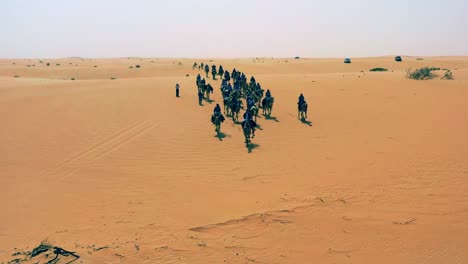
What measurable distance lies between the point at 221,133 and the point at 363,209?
834 cm

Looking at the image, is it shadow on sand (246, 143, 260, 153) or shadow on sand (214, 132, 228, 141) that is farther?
shadow on sand (214, 132, 228, 141)

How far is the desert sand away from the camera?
7727 millimetres

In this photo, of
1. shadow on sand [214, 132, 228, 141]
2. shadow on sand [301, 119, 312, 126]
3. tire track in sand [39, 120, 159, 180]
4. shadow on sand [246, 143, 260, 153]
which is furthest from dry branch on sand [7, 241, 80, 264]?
shadow on sand [301, 119, 312, 126]

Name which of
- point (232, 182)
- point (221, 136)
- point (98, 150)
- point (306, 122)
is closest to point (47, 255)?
point (232, 182)

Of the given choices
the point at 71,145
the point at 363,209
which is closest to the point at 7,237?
the point at 71,145

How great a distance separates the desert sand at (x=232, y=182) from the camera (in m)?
7.73

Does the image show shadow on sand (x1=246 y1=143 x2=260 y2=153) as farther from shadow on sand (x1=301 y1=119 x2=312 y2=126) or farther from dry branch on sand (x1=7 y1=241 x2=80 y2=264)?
dry branch on sand (x1=7 y1=241 x2=80 y2=264)

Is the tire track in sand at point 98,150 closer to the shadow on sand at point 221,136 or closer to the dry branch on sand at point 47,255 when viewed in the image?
the shadow on sand at point 221,136

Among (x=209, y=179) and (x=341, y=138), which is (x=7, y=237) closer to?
(x=209, y=179)

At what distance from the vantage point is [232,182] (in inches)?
447

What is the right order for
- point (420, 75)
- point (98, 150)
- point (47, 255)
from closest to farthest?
1. point (47, 255)
2. point (98, 150)
3. point (420, 75)

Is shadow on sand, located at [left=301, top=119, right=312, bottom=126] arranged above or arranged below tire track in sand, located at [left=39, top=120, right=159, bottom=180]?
above

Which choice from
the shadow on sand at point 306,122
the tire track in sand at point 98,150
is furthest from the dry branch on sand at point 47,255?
the shadow on sand at point 306,122

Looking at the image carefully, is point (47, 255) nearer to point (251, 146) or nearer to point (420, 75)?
point (251, 146)
